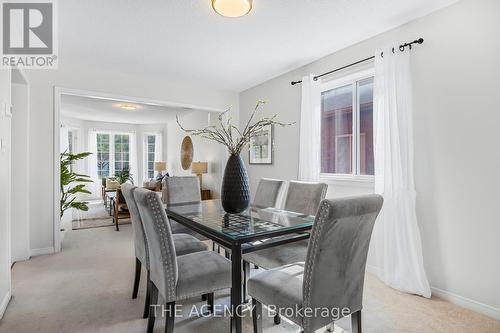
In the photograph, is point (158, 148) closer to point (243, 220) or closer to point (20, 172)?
point (20, 172)

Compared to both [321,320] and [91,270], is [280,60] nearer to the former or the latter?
[321,320]

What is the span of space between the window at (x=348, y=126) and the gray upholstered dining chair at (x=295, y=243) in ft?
3.00

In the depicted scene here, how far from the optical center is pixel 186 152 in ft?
23.4

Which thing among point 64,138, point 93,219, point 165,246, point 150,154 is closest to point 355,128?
point 165,246

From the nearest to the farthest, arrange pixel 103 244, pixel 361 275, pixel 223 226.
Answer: pixel 361 275 < pixel 223 226 < pixel 103 244

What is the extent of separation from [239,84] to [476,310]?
13.1 feet

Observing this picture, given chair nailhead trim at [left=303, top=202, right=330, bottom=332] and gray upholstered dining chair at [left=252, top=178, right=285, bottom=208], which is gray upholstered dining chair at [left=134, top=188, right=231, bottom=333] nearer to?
chair nailhead trim at [left=303, top=202, right=330, bottom=332]

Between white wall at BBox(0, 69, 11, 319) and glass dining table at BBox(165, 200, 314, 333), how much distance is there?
48.1 inches

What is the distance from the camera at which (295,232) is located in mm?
1760

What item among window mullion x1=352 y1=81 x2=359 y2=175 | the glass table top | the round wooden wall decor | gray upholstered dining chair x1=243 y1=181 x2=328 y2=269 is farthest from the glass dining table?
the round wooden wall decor

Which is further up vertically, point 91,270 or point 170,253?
point 170,253

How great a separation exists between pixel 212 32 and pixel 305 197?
6.23 feet

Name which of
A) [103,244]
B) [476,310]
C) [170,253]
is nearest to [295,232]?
[170,253]

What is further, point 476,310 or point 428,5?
point 428,5
